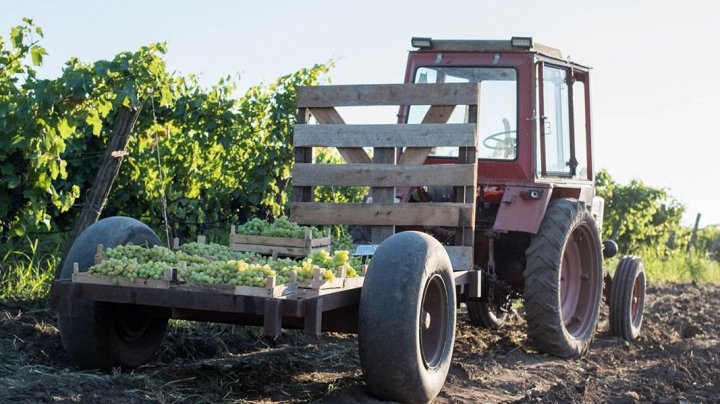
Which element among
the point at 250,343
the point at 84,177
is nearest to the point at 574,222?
the point at 250,343

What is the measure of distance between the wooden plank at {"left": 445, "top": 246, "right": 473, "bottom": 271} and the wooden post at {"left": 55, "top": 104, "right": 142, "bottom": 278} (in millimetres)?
2675

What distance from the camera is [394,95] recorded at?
22.2 feet

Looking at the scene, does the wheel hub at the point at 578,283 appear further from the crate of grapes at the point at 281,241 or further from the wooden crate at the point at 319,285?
the wooden crate at the point at 319,285

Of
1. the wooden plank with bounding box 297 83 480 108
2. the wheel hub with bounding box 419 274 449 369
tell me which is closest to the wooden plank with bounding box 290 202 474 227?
the wooden plank with bounding box 297 83 480 108

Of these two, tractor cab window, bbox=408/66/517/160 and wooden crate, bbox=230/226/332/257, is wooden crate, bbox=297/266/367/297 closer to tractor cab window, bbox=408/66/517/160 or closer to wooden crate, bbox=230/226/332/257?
wooden crate, bbox=230/226/332/257

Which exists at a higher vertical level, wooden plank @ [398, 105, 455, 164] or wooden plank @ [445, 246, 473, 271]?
wooden plank @ [398, 105, 455, 164]

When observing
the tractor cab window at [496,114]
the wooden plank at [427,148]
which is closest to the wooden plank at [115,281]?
the wooden plank at [427,148]

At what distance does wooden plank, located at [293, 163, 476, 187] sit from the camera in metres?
6.37

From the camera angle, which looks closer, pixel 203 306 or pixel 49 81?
pixel 203 306

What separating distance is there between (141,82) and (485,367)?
329cm

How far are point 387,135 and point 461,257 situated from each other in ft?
3.30

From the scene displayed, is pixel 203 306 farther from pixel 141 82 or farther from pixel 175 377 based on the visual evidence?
pixel 141 82

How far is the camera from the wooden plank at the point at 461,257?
Result: 6254mm

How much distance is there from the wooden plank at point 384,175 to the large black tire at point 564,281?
3.51ft
